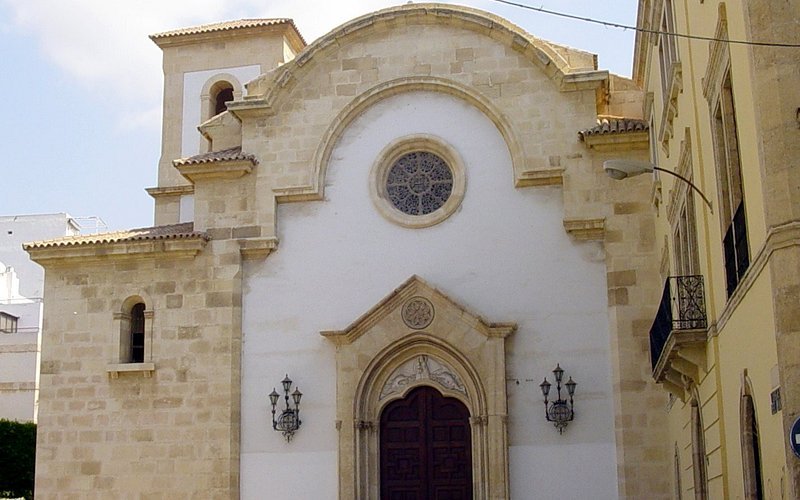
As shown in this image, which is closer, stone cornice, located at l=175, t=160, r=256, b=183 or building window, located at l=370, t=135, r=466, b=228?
building window, located at l=370, t=135, r=466, b=228

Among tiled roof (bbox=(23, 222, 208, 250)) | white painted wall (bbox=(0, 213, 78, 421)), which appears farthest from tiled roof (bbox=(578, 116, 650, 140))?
white painted wall (bbox=(0, 213, 78, 421))

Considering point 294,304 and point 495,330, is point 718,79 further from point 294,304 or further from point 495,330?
point 294,304

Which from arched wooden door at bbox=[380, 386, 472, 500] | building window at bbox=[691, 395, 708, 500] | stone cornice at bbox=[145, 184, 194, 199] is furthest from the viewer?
stone cornice at bbox=[145, 184, 194, 199]

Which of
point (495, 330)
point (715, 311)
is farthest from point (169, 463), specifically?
point (715, 311)

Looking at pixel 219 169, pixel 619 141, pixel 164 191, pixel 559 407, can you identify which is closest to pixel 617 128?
pixel 619 141

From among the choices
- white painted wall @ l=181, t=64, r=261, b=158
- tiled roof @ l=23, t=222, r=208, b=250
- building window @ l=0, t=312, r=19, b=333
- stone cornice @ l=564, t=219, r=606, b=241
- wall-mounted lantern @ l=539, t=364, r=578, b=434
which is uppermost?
white painted wall @ l=181, t=64, r=261, b=158

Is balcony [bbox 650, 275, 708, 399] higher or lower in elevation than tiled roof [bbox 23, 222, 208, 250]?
lower

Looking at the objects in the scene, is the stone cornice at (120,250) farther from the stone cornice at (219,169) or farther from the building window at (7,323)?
the building window at (7,323)

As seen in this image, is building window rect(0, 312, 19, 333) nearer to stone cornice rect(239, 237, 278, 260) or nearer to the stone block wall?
the stone block wall

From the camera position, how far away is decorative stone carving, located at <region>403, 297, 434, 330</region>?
19.0 m

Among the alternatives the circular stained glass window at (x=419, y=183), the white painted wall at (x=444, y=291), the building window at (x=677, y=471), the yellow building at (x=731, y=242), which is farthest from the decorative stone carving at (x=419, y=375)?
the yellow building at (x=731, y=242)

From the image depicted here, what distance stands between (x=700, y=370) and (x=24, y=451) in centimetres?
2802

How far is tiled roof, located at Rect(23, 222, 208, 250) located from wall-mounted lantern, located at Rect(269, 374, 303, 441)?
3.08m

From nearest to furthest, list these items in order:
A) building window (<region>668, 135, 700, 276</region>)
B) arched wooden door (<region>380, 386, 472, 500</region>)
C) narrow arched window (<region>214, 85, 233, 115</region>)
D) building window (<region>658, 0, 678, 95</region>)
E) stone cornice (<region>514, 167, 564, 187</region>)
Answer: building window (<region>668, 135, 700, 276</region>)
building window (<region>658, 0, 678, 95</region>)
arched wooden door (<region>380, 386, 472, 500</region>)
stone cornice (<region>514, 167, 564, 187</region>)
narrow arched window (<region>214, 85, 233, 115</region>)
